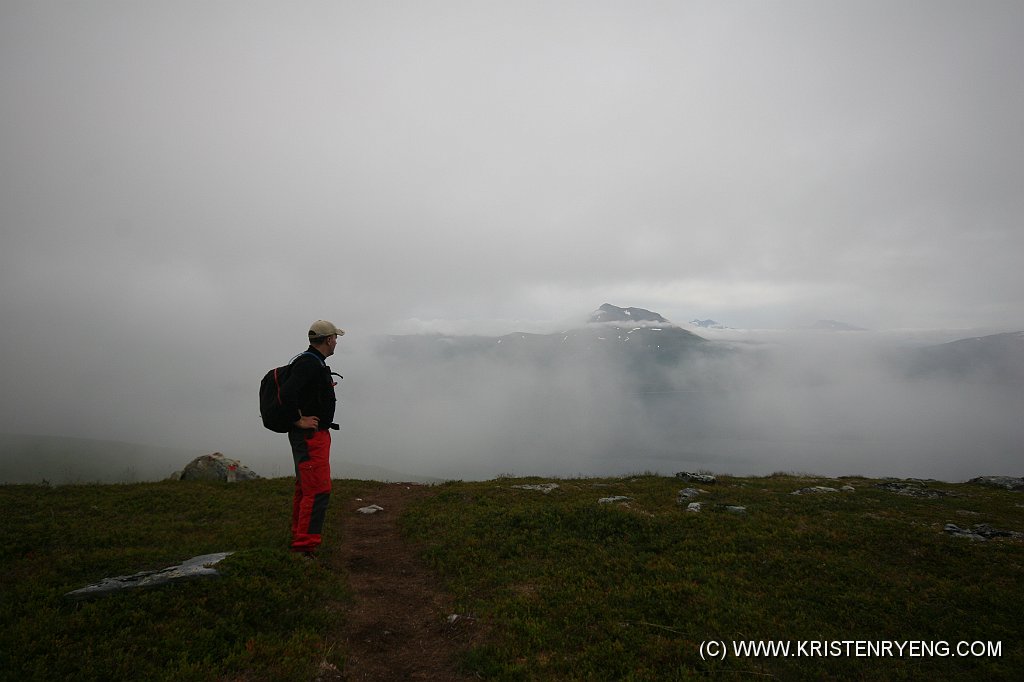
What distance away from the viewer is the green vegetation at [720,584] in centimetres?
797

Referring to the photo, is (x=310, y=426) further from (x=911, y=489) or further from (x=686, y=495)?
(x=911, y=489)

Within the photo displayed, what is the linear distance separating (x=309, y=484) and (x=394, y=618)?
11.7 feet


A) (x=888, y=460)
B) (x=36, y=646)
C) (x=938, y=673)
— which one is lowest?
(x=888, y=460)

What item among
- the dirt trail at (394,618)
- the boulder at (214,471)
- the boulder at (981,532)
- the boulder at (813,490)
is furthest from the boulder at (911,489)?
the boulder at (214,471)

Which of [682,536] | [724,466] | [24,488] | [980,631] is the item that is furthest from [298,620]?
[724,466]

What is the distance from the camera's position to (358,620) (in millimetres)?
9102

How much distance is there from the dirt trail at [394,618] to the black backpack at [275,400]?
4372mm

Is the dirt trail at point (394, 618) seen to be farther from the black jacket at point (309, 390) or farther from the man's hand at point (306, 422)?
the black jacket at point (309, 390)

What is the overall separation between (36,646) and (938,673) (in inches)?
579

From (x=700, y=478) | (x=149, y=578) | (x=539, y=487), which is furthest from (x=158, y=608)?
(x=700, y=478)

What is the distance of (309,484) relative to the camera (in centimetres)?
1035

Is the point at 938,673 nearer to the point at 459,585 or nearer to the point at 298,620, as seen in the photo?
the point at 459,585

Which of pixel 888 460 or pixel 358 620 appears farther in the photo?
pixel 888 460

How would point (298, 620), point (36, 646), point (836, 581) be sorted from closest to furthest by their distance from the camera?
point (36, 646), point (298, 620), point (836, 581)
